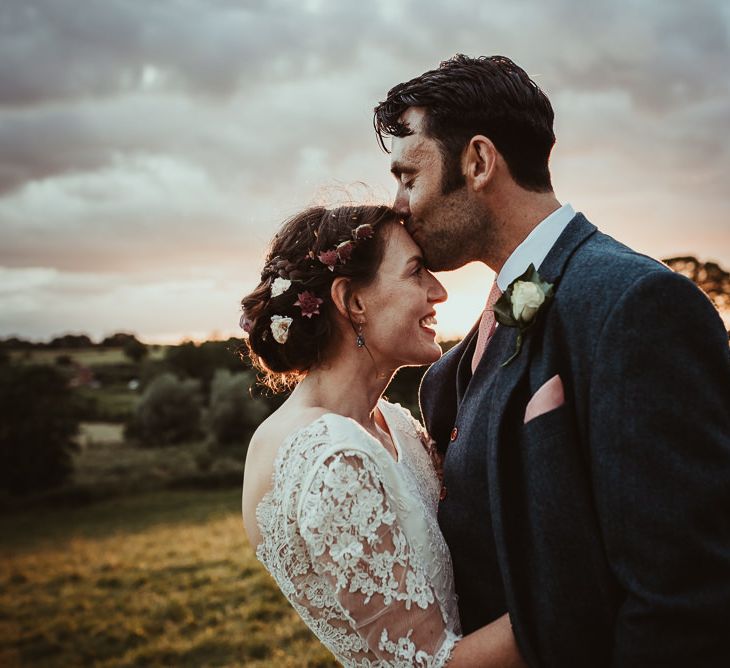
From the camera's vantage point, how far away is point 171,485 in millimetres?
27125

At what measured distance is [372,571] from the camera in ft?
8.71

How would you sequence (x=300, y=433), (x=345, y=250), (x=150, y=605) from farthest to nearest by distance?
(x=150, y=605) < (x=345, y=250) < (x=300, y=433)

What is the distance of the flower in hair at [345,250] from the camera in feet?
11.1

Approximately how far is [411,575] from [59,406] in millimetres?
29283

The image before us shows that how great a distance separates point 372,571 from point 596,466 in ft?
3.17

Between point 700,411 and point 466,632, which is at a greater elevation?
point 700,411

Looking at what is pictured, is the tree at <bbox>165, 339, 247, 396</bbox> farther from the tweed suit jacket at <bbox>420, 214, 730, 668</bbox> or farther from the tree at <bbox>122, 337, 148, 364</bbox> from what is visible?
the tweed suit jacket at <bbox>420, 214, 730, 668</bbox>

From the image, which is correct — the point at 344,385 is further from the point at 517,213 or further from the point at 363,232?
the point at 517,213

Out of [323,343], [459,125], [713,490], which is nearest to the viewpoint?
[713,490]

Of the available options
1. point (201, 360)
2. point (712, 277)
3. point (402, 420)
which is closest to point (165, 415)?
point (201, 360)

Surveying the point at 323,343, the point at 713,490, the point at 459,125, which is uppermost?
the point at 459,125

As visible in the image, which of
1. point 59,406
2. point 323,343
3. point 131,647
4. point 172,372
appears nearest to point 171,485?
point 59,406

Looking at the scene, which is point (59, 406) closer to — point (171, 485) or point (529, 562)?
point (171, 485)

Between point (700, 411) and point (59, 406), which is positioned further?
point (59, 406)
